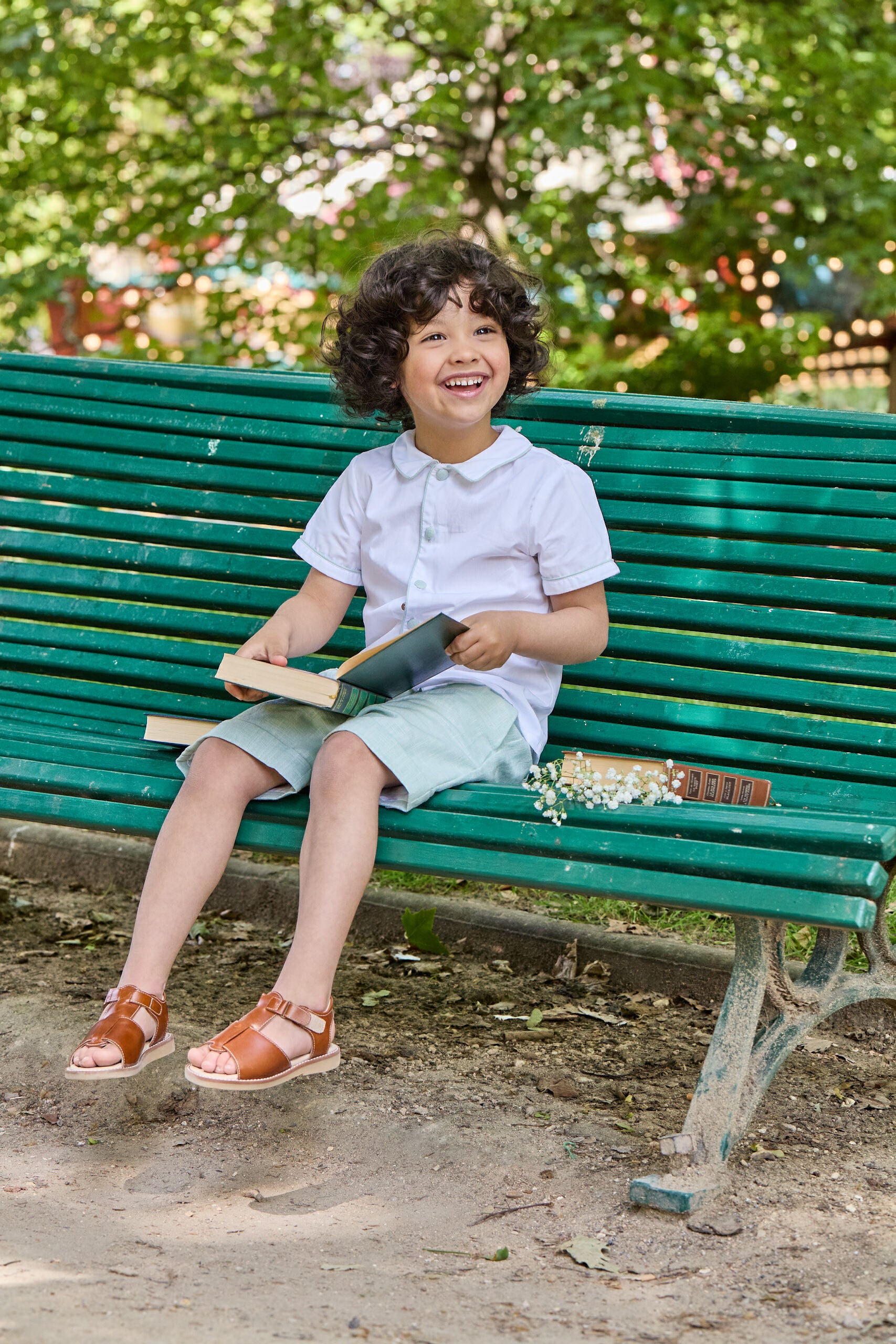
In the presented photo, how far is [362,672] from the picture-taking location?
7.65 feet

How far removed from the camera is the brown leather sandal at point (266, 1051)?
6.91 feet

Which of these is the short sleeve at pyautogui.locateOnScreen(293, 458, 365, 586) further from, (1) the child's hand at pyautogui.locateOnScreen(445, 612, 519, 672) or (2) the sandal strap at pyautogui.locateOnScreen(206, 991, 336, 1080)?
(2) the sandal strap at pyautogui.locateOnScreen(206, 991, 336, 1080)

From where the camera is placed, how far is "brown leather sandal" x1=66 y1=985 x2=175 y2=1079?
219 centimetres

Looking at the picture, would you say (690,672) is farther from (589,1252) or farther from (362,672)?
(589,1252)

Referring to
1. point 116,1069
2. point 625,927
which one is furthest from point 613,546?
point 116,1069

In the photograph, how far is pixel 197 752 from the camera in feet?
8.07

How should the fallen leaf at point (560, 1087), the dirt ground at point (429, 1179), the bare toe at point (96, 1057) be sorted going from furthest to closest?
the fallen leaf at point (560, 1087) < the bare toe at point (96, 1057) < the dirt ground at point (429, 1179)

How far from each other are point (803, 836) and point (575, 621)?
679 mm

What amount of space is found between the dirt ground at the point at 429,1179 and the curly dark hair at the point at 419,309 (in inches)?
47.7

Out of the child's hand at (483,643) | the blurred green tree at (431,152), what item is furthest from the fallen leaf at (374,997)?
the blurred green tree at (431,152)

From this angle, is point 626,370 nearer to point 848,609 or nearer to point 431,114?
point 431,114

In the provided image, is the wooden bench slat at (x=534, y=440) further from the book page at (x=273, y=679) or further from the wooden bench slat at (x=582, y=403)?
the book page at (x=273, y=679)

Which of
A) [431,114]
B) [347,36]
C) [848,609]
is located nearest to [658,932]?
[848,609]

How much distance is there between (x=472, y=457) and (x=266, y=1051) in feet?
3.73
